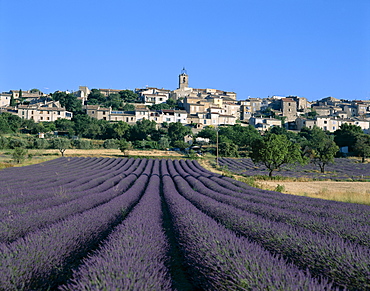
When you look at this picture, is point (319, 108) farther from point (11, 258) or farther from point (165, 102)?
point (11, 258)

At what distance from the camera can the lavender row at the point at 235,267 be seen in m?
2.81

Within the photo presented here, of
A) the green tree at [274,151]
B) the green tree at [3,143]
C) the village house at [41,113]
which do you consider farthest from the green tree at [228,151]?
the village house at [41,113]

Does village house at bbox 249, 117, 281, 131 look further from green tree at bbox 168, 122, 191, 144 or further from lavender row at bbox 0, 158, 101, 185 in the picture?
lavender row at bbox 0, 158, 101, 185

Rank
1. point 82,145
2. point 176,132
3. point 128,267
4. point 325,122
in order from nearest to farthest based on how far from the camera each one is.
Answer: point 128,267, point 82,145, point 176,132, point 325,122

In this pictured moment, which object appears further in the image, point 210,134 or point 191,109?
point 191,109

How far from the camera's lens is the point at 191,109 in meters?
85.8

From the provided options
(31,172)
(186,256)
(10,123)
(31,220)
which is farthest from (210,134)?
(186,256)

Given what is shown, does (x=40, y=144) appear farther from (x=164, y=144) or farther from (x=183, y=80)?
(x=183, y=80)

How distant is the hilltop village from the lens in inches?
3098

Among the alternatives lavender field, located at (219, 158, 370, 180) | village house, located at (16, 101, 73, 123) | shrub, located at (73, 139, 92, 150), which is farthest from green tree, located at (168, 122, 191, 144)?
village house, located at (16, 101, 73, 123)

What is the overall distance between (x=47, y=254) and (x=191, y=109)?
8285 centimetres

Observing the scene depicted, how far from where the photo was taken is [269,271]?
10.0ft

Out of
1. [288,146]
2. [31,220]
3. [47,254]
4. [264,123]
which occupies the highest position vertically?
[264,123]

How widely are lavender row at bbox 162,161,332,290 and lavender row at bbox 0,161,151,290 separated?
165 cm
